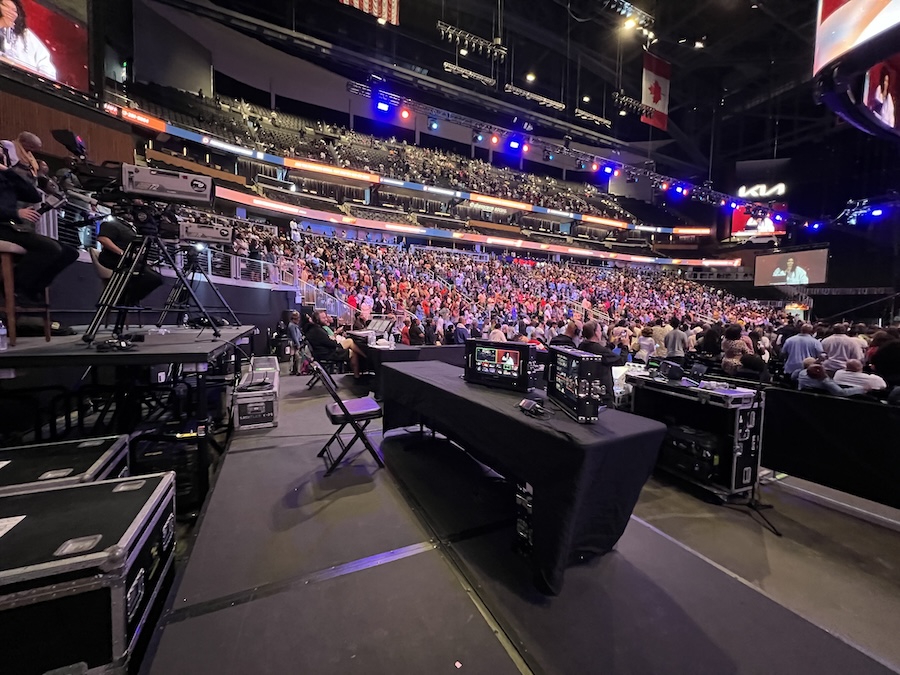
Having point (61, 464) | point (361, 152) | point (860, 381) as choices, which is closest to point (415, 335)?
point (61, 464)

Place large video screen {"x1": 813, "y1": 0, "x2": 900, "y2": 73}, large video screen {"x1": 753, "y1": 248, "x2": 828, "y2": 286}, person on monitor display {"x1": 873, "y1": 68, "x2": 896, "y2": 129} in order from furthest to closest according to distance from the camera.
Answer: large video screen {"x1": 753, "y1": 248, "x2": 828, "y2": 286}, person on monitor display {"x1": 873, "y1": 68, "x2": 896, "y2": 129}, large video screen {"x1": 813, "y1": 0, "x2": 900, "y2": 73}

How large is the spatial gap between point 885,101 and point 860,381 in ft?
18.1

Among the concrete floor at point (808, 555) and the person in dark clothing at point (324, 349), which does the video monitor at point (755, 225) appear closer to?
the concrete floor at point (808, 555)

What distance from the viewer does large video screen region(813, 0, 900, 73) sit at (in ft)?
13.3

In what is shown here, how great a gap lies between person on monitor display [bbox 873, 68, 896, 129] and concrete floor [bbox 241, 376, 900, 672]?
680 centimetres

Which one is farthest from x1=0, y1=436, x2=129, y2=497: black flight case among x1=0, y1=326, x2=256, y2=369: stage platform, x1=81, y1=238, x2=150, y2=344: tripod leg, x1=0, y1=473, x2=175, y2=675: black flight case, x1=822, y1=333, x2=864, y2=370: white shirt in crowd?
x1=822, y1=333, x2=864, y2=370: white shirt in crowd

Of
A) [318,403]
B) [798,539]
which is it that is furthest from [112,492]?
[798,539]

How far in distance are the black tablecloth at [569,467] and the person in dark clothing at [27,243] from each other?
3.84 m

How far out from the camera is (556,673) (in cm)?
159

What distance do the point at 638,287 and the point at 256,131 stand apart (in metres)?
30.2

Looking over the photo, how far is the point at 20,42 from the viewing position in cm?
698

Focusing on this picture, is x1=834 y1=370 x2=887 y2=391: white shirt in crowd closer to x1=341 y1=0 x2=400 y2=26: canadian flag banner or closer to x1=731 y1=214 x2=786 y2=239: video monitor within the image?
x1=341 y1=0 x2=400 y2=26: canadian flag banner

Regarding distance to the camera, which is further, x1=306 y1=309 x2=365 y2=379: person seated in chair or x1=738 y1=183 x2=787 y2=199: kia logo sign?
x1=738 y1=183 x2=787 y2=199: kia logo sign

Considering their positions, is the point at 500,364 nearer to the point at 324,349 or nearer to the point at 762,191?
the point at 324,349
